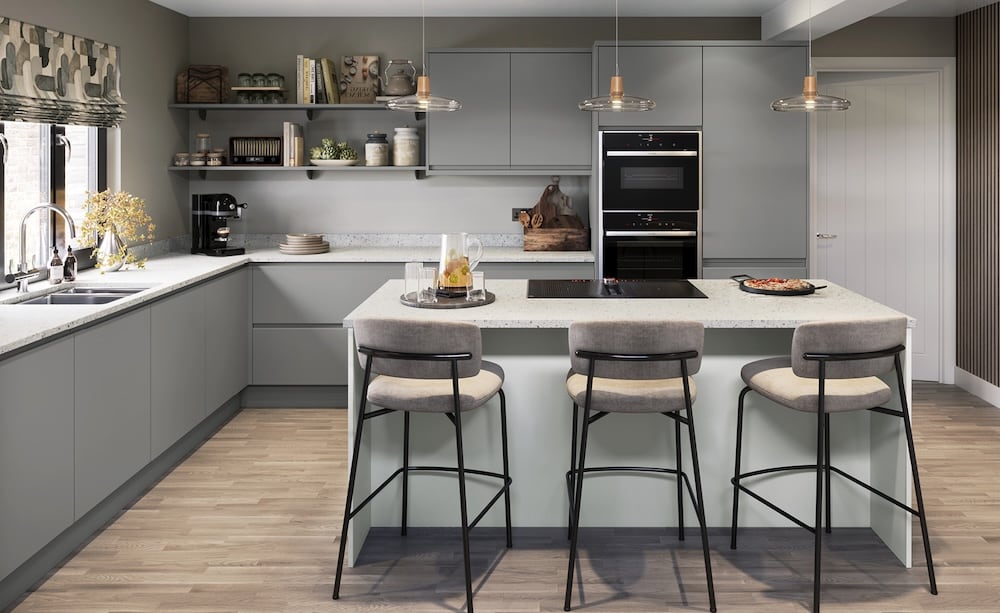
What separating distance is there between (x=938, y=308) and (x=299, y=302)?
4245 millimetres

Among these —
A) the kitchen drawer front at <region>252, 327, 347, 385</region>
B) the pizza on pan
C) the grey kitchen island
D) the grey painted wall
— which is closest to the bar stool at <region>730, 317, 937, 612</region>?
the grey kitchen island

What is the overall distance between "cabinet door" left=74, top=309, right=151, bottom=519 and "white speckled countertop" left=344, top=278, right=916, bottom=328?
1059 millimetres

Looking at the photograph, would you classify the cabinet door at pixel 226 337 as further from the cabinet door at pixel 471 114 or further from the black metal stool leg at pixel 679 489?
the black metal stool leg at pixel 679 489

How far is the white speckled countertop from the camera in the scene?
10.4ft

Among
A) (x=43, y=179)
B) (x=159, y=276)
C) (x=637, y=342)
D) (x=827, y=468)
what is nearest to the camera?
(x=637, y=342)

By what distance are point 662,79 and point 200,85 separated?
114 inches

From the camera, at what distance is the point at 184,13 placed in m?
5.96

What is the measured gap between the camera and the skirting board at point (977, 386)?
570 cm

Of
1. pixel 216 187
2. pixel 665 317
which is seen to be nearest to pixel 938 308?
pixel 665 317

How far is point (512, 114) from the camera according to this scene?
5789 millimetres

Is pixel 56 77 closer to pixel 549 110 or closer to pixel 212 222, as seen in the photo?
pixel 212 222

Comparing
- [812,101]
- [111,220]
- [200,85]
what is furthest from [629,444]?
[200,85]

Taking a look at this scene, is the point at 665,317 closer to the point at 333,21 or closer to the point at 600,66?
the point at 600,66

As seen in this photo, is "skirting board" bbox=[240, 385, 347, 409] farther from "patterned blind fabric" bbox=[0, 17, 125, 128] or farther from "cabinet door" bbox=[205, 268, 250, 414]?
"patterned blind fabric" bbox=[0, 17, 125, 128]
